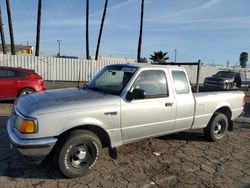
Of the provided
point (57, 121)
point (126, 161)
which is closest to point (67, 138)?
point (57, 121)

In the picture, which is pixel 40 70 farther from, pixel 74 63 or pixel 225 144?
pixel 225 144

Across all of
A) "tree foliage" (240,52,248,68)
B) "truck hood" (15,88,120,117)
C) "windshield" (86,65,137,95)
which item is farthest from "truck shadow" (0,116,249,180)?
"tree foliage" (240,52,248,68)

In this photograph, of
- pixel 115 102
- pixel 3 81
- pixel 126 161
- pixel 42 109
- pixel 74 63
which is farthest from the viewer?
pixel 74 63

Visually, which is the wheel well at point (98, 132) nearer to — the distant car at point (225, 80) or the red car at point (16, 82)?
the red car at point (16, 82)

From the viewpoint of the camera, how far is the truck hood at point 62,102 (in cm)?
391

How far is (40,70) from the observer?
2112 centimetres

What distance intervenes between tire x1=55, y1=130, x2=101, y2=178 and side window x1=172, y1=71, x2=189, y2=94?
2069 millimetres

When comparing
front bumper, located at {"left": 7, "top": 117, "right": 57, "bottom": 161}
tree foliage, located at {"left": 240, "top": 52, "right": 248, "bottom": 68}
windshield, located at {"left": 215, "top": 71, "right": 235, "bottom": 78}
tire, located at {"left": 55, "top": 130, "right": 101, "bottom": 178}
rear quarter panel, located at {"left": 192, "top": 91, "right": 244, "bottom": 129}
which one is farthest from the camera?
tree foliage, located at {"left": 240, "top": 52, "right": 248, "bottom": 68}

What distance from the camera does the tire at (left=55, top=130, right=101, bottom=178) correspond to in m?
4.02

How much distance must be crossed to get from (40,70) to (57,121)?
60.1 feet

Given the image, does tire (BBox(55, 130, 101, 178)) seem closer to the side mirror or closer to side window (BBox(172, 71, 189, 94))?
the side mirror

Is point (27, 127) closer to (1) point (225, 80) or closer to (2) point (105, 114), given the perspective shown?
(2) point (105, 114)

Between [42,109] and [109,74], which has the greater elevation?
[109,74]

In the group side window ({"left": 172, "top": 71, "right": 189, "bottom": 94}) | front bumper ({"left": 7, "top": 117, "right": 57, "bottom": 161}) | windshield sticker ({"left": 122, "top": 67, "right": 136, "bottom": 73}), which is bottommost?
front bumper ({"left": 7, "top": 117, "right": 57, "bottom": 161})
